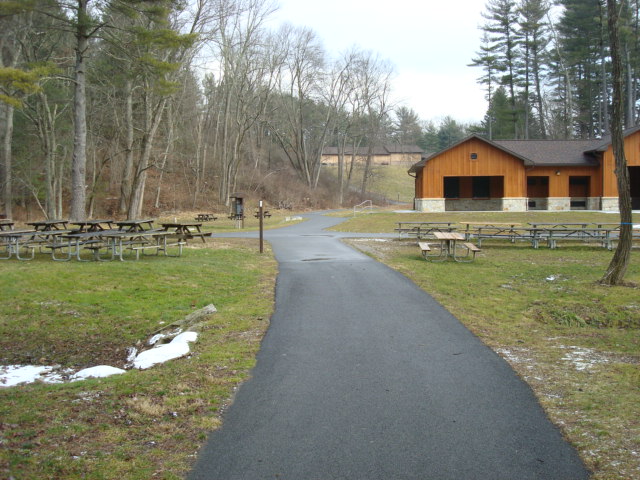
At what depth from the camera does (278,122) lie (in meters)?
64.0

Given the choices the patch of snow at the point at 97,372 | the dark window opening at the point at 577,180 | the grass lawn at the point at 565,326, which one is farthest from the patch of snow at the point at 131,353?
the dark window opening at the point at 577,180

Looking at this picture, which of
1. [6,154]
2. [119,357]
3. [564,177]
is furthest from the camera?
[564,177]

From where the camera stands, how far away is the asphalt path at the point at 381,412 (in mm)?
3566

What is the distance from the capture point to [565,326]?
829 cm

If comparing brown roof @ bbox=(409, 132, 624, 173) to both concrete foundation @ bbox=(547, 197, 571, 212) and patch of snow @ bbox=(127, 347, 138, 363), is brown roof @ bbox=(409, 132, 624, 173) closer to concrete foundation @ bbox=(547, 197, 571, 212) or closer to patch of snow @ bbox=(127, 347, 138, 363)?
concrete foundation @ bbox=(547, 197, 571, 212)

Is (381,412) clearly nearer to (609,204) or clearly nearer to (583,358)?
(583,358)

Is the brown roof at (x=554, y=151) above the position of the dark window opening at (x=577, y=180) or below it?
above

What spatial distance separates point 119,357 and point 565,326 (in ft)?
21.6

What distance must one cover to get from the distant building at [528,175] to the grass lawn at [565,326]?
17.3 m

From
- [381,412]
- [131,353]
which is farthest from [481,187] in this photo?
[381,412]

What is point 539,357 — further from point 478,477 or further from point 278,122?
point 278,122

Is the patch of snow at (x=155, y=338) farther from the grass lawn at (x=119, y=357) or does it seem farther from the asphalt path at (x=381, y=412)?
the asphalt path at (x=381, y=412)

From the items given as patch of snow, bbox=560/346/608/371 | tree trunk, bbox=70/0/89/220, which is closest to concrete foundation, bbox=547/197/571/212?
tree trunk, bbox=70/0/89/220

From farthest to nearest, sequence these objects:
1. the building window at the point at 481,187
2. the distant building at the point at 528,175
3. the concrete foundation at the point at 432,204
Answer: the building window at the point at 481,187
the concrete foundation at the point at 432,204
the distant building at the point at 528,175
